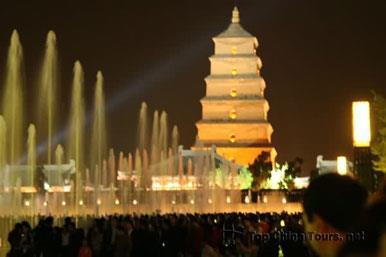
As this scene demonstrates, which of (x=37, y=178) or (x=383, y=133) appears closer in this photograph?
(x=383, y=133)

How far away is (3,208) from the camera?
33.2m

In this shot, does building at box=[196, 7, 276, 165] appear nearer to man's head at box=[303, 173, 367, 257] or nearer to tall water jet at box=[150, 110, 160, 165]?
tall water jet at box=[150, 110, 160, 165]

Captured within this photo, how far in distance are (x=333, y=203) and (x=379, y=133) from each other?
3814 cm

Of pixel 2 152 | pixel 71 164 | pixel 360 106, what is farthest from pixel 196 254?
pixel 71 164

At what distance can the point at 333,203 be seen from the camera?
2.42 metres

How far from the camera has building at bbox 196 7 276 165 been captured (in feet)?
212

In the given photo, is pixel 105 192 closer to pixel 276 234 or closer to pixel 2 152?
pixel 2 152

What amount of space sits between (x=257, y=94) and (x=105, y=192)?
78.8 ft

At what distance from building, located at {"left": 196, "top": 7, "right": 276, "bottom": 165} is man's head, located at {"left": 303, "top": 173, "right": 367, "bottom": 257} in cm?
6164

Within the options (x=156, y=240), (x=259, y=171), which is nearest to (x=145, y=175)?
(x=259, y=171)

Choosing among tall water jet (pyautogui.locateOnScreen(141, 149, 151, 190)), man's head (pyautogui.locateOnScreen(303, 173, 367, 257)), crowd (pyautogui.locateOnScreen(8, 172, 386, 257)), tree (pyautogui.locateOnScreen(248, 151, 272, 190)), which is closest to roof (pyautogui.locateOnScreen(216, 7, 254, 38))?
tree (pyautogui.locateOnScreen(248, 151, 272, 190))

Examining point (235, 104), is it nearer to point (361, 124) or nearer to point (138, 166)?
point (138, 166)

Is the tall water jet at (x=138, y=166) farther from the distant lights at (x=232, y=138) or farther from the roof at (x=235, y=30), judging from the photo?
the roof at (x=235, y=30)

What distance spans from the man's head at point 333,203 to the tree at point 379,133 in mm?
35842
